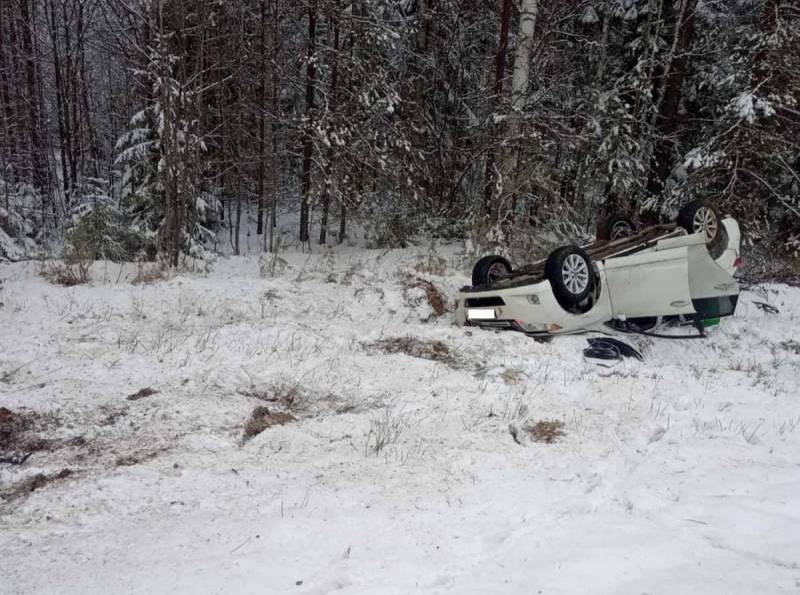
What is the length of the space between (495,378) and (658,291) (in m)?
2.69

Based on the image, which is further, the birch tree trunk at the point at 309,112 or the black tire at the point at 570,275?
the birch tree trunk at the point at 309,112

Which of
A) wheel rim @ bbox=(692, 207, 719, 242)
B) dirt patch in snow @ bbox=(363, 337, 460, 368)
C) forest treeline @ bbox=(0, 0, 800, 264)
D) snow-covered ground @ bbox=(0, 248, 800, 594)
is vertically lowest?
snow-covered ground @ bbox=(0, 248, 800, 594)

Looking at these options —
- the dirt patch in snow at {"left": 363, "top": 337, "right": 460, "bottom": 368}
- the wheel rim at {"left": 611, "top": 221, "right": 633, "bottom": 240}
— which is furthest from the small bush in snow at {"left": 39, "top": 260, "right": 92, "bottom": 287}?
the wheel rim at {"left": 611, "top": 221, "right": 633, "bottom": 240}

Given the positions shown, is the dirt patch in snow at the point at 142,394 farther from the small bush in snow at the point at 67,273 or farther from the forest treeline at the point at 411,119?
the forest treeline at the point at 411,119

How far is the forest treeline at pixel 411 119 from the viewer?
10766mm

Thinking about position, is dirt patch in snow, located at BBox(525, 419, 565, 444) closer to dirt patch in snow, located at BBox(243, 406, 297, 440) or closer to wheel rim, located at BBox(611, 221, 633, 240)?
dirt patch in snow, located at BBox(243, 406, 297, 440)

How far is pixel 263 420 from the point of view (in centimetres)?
433

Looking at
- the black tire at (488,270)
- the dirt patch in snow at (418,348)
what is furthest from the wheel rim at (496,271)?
the dirt patch in snow at (418,348)

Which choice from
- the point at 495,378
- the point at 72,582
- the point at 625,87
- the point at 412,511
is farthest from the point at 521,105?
the point at 72,582

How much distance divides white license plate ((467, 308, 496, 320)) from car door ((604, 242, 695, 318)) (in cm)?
152

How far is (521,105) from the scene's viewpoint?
1074 cm

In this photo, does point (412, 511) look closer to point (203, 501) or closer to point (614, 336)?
point (203, 501)

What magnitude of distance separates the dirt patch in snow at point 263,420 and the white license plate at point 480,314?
3156 millimetres

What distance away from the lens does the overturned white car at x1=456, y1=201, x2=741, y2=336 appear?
21.4 ft
